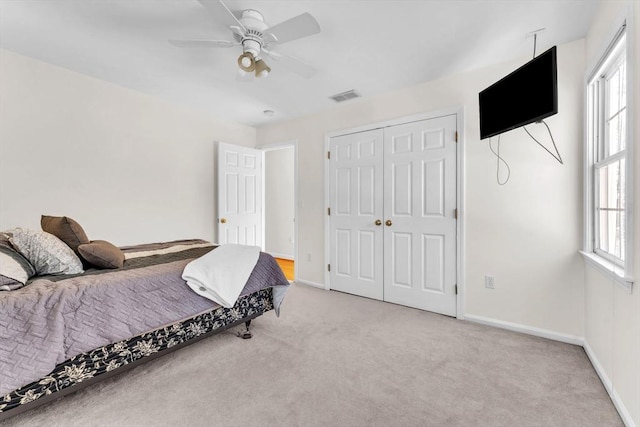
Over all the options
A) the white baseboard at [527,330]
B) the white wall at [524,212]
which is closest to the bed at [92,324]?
the white baseboard at [527,330]

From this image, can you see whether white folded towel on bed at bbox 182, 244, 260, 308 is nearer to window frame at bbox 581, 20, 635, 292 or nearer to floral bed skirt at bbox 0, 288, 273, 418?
floral bed skirt at bbox 0, 288, 273, 418

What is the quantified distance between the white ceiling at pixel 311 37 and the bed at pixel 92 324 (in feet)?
5.81

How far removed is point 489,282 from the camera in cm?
274

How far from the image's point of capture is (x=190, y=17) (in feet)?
6.56

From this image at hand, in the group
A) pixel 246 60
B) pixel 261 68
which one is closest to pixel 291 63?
pixel 261 68

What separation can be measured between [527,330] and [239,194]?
150 inches

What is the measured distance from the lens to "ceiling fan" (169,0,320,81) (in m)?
1.71

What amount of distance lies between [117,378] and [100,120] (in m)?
2.59

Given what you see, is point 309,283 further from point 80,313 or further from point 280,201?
point 80,313

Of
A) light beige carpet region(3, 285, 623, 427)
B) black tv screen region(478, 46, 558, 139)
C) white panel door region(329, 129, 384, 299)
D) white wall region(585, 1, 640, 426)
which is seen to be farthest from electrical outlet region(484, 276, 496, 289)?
black tv screen region(478, 46, 558, 139)

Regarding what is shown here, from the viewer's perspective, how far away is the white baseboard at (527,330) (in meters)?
2.36

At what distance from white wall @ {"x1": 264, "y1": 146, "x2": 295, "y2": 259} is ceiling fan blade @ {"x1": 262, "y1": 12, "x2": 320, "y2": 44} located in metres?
4.28

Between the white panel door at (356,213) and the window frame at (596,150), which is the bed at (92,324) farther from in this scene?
the window frame at (596,150)

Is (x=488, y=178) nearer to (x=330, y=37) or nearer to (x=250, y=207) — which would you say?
(x=330, y=37)
